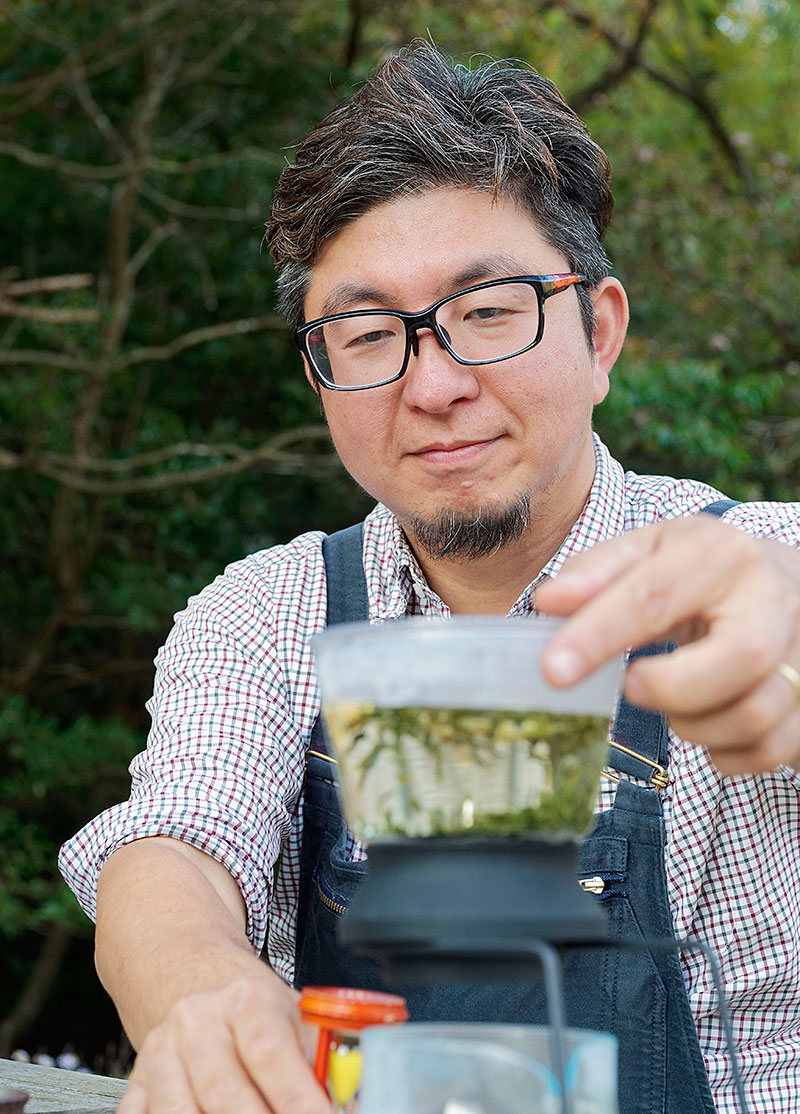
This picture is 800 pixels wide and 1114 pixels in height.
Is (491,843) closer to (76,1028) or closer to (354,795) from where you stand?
(354,795)

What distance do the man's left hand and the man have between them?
49 cm

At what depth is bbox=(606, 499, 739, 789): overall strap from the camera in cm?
151

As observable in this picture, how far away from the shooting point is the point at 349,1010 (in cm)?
77

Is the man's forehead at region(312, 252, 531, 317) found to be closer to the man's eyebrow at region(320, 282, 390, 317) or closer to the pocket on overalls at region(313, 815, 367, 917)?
the man's eyebrow at region(320, 282, 390, 317)

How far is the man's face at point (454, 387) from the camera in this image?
1622mm

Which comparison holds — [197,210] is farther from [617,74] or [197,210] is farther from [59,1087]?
[59,1087]

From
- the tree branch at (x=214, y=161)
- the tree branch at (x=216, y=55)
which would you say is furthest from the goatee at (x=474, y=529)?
the tree branch at (x=216, y=55)

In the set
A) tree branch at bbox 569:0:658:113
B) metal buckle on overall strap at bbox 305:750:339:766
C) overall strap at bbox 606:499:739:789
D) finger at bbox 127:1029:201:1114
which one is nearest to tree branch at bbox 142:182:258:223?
tree branch at bbox 569:0:658:113

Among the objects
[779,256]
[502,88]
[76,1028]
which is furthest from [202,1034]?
[779,256]

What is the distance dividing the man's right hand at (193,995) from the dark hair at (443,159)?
35.9 inches

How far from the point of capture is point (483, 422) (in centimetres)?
163

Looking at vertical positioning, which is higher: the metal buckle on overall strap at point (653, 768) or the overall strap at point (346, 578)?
the overall strap at point (346, 578)

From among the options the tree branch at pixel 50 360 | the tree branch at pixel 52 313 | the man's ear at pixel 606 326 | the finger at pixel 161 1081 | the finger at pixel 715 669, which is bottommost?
the finger at pixel 161 1081

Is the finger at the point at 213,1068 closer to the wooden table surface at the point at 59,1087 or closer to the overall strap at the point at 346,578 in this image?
the wooden table surface at the point at 59,1087
